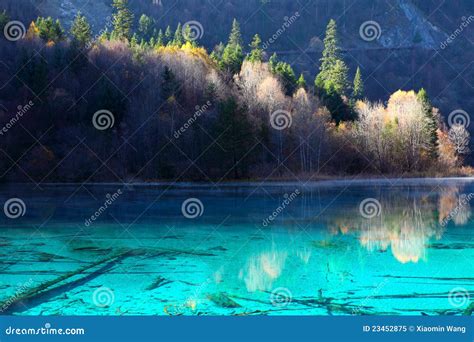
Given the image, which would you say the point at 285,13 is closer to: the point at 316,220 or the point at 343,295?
the point at 316,220

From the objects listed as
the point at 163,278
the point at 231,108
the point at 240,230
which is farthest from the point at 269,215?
the point at 231,108

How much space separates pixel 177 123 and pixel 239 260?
3291cm

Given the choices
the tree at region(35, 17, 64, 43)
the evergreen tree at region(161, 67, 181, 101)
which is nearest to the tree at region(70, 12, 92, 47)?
the tree at region(35, 17, 64, 43)

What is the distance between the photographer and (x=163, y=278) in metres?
11.2

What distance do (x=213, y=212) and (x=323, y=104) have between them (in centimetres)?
3678

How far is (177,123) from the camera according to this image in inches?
1768

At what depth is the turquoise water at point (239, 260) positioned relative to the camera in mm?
9555

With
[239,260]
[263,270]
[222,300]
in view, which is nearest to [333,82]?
[239,260]

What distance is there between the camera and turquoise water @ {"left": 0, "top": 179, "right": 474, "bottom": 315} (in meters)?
9.55

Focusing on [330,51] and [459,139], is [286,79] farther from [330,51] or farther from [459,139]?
[330,51]

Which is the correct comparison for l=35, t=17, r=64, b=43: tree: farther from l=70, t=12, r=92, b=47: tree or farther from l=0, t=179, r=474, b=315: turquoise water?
l=0, t=179, r=474, b=315: turquoise water

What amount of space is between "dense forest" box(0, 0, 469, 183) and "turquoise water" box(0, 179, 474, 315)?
18.8 metres

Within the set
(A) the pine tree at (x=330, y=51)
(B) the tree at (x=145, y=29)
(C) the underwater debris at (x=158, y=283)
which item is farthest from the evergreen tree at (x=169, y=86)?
(B) the tree at (x=145, y=29)

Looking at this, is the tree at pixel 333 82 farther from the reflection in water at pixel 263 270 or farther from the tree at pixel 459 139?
the reflection in water at pixel 263 270
